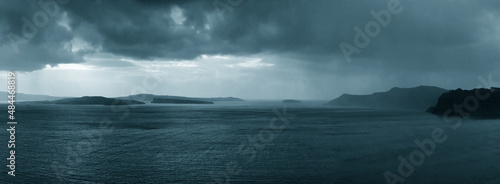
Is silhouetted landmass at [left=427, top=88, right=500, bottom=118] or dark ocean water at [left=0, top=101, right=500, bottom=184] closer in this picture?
dark ocean water at [left=0, top=101, right=500, bottom=184]

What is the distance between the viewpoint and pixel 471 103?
151 meters

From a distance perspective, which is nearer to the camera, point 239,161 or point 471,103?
point 239,161

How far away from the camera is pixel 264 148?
46.3m

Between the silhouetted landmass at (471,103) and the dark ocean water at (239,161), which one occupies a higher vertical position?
the silhouetted landmass at (471,103)

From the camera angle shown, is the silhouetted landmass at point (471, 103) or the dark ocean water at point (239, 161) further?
the silhouetted landmass at point (471, 103)

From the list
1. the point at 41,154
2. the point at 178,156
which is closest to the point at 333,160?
the point at 178,156

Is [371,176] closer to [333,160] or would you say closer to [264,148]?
[333,160]

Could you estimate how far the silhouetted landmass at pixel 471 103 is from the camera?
13832cm

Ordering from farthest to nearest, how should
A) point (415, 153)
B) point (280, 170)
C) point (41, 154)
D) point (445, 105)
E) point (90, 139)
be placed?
point (445, 105) → point (90, 139) → point (415, 153) → point (41, 154) → point (280, 170)

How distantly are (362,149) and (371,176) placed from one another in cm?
1639

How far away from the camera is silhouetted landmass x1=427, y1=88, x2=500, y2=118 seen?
454ft

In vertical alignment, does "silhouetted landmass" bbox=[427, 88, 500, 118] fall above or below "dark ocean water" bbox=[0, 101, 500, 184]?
above

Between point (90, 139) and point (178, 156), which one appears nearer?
point (178, 156)

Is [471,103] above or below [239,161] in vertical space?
above
